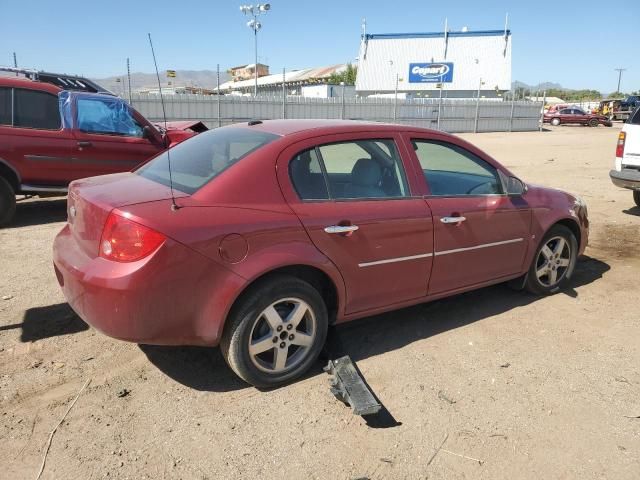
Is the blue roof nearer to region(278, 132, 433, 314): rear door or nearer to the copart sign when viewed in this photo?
the copart sign

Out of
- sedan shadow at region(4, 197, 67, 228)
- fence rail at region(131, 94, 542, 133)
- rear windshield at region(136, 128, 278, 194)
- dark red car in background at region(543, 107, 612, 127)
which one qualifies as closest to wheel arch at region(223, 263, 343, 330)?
rear windshield at region(136, 128, 278, 194)

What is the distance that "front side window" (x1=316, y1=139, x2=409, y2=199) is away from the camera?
3521mm

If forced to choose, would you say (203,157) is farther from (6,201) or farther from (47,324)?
(6,201)

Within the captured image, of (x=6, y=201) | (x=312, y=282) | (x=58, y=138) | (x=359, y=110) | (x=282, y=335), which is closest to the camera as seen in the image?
(x=282, y=335)

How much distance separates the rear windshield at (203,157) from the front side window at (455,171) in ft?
4.10

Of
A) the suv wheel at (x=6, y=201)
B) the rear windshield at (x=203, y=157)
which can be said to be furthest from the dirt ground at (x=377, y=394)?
the suv wheel at (x=6, y=201)

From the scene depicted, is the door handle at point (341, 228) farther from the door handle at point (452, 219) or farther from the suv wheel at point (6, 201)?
the suv wheel at point (6, 201)

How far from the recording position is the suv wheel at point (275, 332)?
2.98 meters

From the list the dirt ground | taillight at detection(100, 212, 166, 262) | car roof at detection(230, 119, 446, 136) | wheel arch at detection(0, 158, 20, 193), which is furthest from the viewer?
wheel arch at detection(0, 158, 20, 193)

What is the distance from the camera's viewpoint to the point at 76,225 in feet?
10.6

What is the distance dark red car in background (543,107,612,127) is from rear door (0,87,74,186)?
40405 millimetres

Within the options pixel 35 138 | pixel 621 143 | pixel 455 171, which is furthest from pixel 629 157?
pixel 35 138

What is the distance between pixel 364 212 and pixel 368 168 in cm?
47

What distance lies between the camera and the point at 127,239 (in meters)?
2.74
